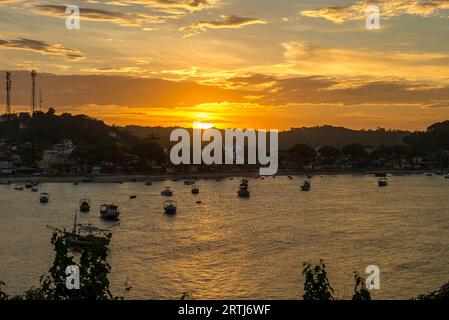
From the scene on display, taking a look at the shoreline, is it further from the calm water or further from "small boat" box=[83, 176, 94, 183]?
the calm water

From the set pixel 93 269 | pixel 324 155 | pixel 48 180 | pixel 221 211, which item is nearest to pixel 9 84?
pixel 48 180

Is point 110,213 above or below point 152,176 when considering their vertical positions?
below

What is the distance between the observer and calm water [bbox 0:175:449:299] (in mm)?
23214

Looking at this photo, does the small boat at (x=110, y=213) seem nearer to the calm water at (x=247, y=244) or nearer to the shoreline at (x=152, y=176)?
the calm water at (x=247, y=244)

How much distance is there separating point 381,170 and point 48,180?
74.1 m

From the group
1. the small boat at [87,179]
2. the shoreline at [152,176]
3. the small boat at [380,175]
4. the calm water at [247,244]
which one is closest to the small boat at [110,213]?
the calm water at [247,244]

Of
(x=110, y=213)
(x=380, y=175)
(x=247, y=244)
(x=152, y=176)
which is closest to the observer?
(x=247, y=244)

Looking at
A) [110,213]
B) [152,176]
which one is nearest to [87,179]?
[152,176]

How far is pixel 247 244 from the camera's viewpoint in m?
33.2

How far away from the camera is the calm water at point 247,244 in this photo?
76.2ft

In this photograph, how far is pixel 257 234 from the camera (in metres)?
37.3

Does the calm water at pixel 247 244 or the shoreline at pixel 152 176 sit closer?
the calm water at pixel 247 244

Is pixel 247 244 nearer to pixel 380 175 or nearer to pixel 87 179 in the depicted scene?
pixel 87 179

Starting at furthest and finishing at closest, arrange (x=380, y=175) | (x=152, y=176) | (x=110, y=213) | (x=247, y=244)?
(x=380, y=175)
(x=152, y=176)
(x=110, y=213)
(x=247, y=244)
